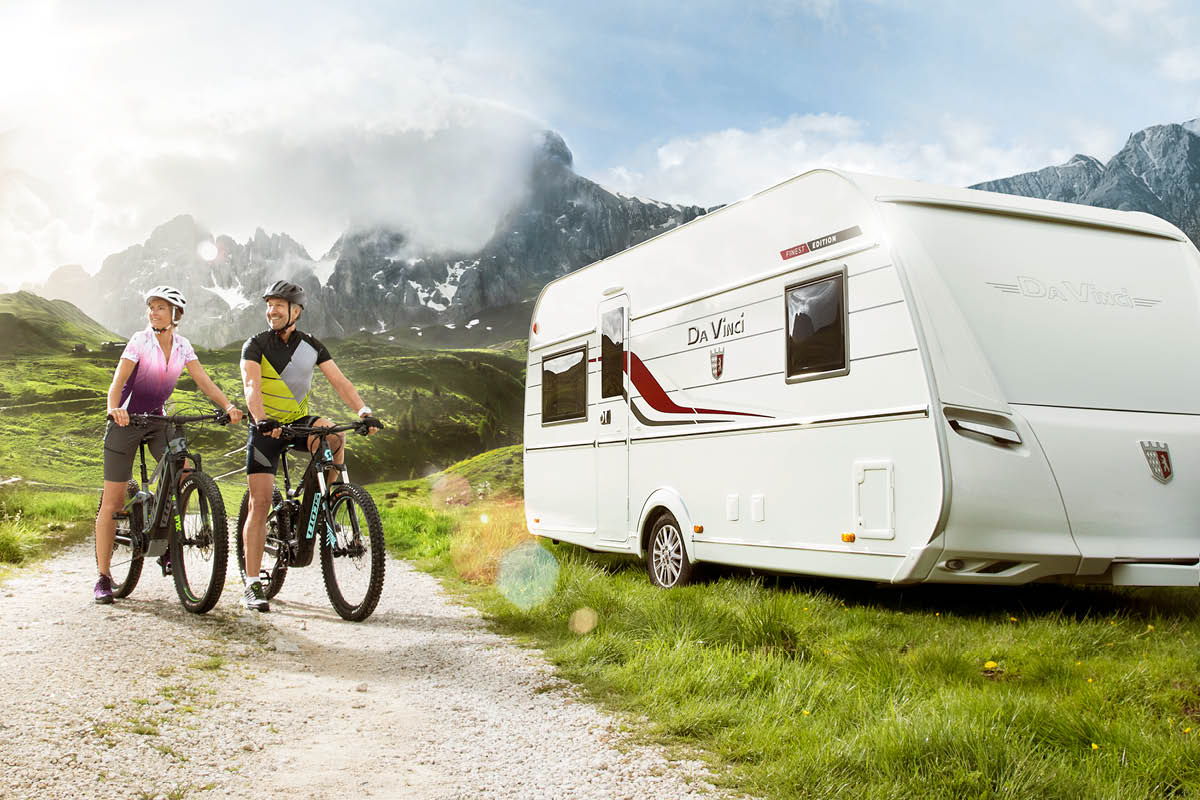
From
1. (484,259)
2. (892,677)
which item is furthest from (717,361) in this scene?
(484,259)

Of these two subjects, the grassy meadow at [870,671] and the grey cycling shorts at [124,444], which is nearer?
the grassy meadow at [870,671]

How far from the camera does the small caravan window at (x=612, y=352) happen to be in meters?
8.54

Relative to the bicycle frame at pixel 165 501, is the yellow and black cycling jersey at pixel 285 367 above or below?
above

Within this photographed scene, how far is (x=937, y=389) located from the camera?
5.28 m

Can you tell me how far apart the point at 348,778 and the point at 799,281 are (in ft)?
14.3

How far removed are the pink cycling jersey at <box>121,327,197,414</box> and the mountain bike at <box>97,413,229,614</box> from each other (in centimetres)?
16

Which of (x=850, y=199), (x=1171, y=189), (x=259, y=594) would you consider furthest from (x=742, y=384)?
(x=1171, y=189)

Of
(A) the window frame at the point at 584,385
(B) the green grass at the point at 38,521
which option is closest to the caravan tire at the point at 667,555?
(A) the window frame at the point at 584,385

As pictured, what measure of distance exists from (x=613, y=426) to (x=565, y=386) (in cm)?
109

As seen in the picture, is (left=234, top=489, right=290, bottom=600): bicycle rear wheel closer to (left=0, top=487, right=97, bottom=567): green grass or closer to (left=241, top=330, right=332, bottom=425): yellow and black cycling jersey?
(left=241, top=330, right=332, bottom=425): yellow and black cycling jersey

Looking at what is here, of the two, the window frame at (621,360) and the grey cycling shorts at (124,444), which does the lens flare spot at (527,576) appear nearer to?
the window frame at (621,360)

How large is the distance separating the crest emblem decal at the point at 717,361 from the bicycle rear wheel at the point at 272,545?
325cm

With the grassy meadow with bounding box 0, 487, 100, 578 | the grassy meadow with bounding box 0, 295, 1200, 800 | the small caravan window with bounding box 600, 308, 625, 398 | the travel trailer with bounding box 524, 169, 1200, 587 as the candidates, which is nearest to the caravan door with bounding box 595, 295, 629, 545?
the small caravan window with bounding box 600, 308, 625, 398

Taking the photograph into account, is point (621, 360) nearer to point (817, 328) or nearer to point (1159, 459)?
point (817, 328)
